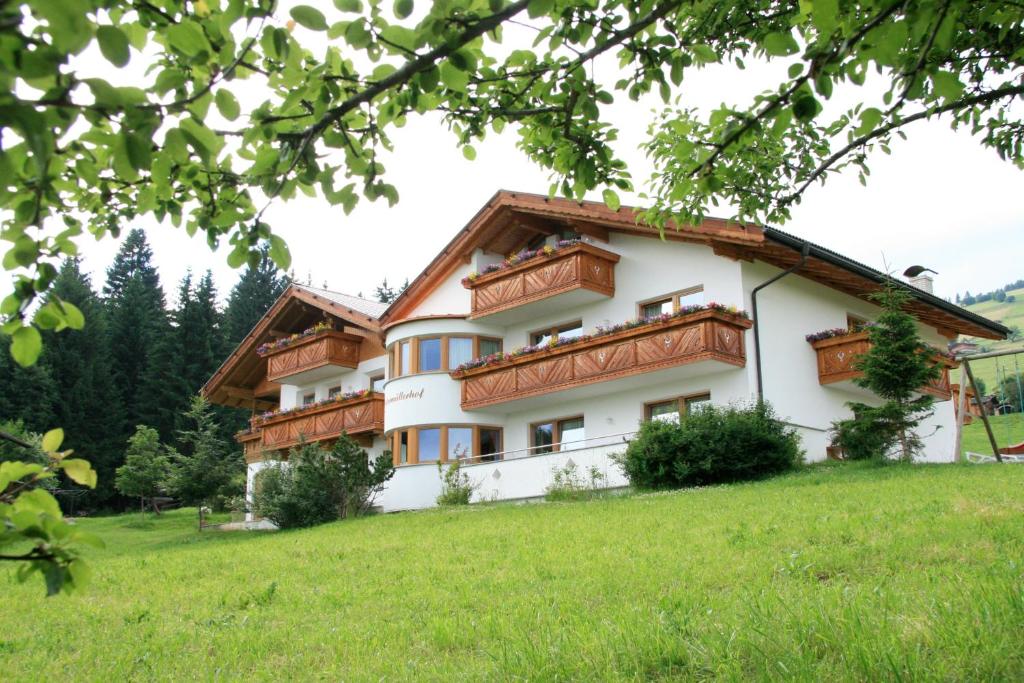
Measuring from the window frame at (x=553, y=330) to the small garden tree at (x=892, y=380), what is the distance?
8.42m

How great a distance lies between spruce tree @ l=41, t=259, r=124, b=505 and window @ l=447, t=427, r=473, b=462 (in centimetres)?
2662

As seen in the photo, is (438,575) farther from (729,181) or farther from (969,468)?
(969,468)

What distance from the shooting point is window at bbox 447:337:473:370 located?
26641 mm

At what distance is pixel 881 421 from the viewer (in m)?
18.5

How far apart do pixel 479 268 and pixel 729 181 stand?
2036 cm

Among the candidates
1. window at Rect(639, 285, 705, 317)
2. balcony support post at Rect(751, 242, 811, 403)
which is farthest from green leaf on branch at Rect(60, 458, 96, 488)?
window at Rect(639, 285, 705, 317)

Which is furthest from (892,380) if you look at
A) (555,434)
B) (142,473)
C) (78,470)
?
(142,473)

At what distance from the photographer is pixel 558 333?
84.6ft

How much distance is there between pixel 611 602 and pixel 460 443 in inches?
732

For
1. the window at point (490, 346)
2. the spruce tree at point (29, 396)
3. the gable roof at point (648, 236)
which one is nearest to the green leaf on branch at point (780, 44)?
the gable roof at point (648, 236)

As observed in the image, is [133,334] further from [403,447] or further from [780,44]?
[780,44]

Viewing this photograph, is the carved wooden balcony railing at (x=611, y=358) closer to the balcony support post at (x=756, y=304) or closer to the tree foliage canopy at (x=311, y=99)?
the balcony support post at (x=756, y=304)

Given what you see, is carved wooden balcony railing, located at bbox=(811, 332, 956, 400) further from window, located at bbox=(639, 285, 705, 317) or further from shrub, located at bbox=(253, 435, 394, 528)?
shrub, located at bbox=(253, 435, 394, 528)

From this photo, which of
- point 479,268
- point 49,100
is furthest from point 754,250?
point 49,100
